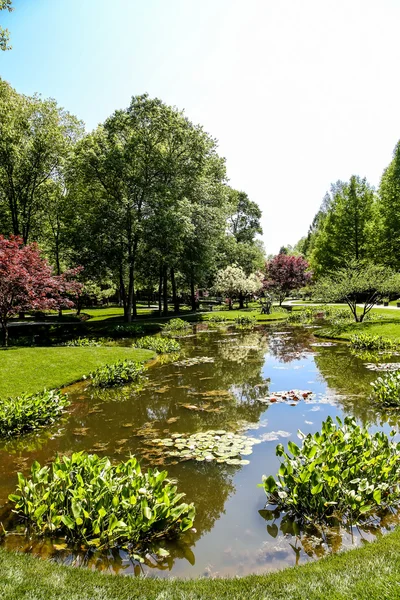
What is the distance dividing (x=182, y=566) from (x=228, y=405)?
5.87 meters

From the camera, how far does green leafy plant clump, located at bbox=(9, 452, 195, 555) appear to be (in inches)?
170

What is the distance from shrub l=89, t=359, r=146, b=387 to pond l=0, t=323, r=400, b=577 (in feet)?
2.03

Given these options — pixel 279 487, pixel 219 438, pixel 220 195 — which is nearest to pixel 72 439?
pixel 219 438

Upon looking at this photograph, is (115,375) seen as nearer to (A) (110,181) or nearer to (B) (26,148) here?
(A) (110,181)

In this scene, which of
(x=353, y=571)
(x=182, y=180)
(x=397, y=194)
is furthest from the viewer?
(x=397, y=194)

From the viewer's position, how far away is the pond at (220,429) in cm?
427

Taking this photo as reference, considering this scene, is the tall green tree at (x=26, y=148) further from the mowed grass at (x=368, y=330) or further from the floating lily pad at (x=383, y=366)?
the floating lily pad at (x=383, y=366)

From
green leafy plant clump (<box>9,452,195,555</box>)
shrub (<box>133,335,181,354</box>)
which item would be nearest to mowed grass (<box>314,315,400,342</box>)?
shrub (<box>133,335,181,354</box>)

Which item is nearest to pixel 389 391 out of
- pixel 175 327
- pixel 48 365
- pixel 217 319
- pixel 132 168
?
pixel 48 365

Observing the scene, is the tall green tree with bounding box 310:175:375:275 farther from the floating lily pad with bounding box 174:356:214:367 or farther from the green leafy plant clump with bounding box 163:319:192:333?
the floating lily pad with bounding box 174:356:214:367

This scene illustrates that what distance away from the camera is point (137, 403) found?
1045cm

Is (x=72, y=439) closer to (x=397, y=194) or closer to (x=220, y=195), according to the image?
(x=220, y=195)

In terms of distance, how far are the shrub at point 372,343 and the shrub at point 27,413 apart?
46.6 ft

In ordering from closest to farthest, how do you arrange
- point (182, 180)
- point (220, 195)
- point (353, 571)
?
1. point (353, 571)
2. point (182, 180)
3. point (220, 195)
